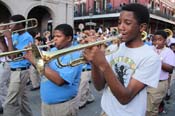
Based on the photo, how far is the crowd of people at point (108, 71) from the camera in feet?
8.32

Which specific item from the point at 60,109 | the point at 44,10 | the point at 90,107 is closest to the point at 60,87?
the point at 60,109

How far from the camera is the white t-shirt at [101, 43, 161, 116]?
8.44ft

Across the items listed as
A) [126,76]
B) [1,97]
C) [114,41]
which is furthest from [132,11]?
[1,97]

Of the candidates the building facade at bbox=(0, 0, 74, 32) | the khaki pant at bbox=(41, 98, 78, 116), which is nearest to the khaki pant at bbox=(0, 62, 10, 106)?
the khaki pant at bbox=(41, 98, 78, 116)

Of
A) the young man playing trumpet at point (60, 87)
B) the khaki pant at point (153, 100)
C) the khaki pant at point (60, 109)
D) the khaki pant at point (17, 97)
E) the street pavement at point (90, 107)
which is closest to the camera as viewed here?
the young man playing trumpet at point (60, 87)

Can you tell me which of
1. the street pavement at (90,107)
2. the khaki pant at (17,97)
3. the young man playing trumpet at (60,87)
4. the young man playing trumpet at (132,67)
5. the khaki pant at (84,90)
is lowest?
the street pavement at (90,107)

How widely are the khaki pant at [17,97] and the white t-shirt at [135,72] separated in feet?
8.81

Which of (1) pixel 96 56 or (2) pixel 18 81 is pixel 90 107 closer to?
(2) pixel 18 81

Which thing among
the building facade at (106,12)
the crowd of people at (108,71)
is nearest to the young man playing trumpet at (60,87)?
the crowd of people at (108,71)

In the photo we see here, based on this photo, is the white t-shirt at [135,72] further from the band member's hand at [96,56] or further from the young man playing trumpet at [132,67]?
the band member's hand at [96,56]

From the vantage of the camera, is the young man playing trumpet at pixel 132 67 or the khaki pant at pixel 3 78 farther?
the khaki pant at pixel 3 78

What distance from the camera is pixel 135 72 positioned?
2.58 metres

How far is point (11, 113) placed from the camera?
502cm

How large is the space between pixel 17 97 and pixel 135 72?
2951 millimetres
